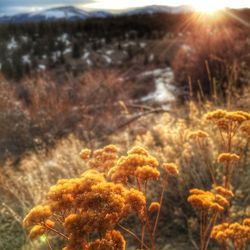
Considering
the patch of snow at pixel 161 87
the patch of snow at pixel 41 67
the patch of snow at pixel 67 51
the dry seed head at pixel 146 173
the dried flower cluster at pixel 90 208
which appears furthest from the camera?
the patch of snow at pixel 67 51

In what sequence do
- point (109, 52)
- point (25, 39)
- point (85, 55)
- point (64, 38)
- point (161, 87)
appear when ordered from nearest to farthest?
point (161, 87)
point (85, 55)
point (109, 52)
point (64, 38)
point (25, 39)

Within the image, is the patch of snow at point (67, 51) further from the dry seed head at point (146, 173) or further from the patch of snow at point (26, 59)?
the dry seed head at point (146, 173)

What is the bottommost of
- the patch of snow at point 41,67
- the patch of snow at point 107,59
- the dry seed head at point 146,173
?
the patch of snow at point 41,67

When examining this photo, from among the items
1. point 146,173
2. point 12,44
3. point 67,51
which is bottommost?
point 67,51

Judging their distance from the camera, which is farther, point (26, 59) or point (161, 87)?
point (26, 59)

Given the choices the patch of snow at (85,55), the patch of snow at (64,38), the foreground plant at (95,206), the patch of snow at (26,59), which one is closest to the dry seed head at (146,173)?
the foreground plant at (95,206)

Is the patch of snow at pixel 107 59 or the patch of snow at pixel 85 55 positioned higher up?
the patch of snow at pixel 85 55

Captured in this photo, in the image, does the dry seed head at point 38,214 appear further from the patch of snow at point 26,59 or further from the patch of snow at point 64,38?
the patch of snow at point 64,38

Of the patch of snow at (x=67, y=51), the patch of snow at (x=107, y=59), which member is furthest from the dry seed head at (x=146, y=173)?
the patch of snow at (x=67, y=51)

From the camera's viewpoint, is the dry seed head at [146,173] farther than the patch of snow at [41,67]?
No

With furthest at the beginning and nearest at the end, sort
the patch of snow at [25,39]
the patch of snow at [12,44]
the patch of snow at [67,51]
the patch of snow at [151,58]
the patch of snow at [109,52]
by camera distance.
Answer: the patch of snow at [25,39], the patch of snow at [12,44], the patch of snow at [67,51], the patch of snow at [109,52], the patch of snow at [151,58]

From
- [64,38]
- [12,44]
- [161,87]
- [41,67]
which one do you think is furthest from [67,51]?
[161,87]

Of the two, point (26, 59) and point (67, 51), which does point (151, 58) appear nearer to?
point (67, 51)

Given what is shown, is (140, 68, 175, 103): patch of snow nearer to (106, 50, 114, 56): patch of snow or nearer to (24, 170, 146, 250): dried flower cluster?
(106, 50, 114, 56): patch of snow
